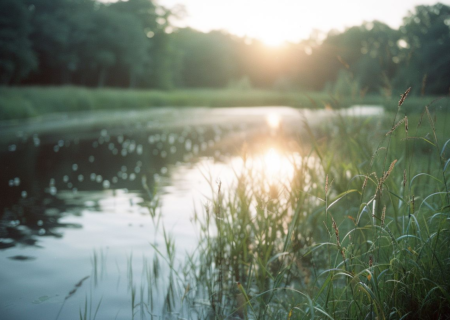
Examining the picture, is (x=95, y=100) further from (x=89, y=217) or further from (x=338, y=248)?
(x=338, y=248)

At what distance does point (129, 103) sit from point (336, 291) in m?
20.5

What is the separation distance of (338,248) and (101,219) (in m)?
3.04

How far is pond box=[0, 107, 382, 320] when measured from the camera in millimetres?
2457

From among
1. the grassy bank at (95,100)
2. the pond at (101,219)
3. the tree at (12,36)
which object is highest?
the tree at (12,36)

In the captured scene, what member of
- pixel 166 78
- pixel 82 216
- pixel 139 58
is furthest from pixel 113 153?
pixel 166 78

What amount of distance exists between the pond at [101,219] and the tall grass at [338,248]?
0.20 m

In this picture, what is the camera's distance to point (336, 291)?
2.28 metres

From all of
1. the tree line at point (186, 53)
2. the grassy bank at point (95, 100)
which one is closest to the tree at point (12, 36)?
the tree line at point (186, 53)

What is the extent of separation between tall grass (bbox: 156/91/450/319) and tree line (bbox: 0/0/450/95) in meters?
0.81

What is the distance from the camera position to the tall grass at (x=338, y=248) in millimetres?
1688

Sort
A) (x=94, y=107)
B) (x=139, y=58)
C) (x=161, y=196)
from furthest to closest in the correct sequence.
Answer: (x=139, y=58)
(x=94, y=107)
(x=161, y=196)

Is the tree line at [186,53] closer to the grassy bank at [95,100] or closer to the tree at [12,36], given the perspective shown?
the tree at [12,36]

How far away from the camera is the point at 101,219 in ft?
13.3

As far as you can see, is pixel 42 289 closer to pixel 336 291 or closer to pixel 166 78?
pixel 336 291
